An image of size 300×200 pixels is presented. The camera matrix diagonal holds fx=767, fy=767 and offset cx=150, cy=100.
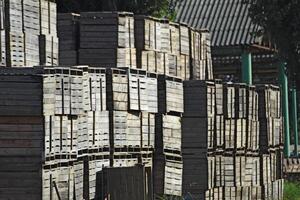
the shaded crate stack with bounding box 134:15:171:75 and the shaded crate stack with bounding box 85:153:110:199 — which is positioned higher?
the shaded crate stack with bounding box 134:15:171:75

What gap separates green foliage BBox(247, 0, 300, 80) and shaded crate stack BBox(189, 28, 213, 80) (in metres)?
5.11

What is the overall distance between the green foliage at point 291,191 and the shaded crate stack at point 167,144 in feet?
17.3

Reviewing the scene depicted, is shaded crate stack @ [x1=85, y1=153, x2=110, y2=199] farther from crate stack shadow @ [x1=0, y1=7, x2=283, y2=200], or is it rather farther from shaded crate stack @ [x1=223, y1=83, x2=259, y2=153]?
shaded crate stack @ [x1=223, y1=83, x2=259, y2=153]

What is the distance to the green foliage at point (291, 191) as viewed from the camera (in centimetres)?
1784

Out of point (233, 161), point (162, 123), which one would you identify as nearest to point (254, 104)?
point (233, 161)

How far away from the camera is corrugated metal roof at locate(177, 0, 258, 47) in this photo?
1136 inches

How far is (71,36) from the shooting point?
45.4 ft

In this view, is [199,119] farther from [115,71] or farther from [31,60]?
[31,60]

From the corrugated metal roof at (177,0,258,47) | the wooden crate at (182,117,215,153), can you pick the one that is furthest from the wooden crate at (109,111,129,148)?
the corrugated metal roof at (177,0,258,47)

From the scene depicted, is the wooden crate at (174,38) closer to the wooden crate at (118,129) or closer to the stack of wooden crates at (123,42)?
the stack of wooden crates at (123,42)

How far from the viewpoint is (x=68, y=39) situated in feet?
45.3

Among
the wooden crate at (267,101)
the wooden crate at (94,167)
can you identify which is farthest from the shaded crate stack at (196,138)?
the wooden crate at (267,101)

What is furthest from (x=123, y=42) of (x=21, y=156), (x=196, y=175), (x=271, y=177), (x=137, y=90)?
(x=271, y=177)

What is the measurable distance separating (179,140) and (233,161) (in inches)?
77.2
